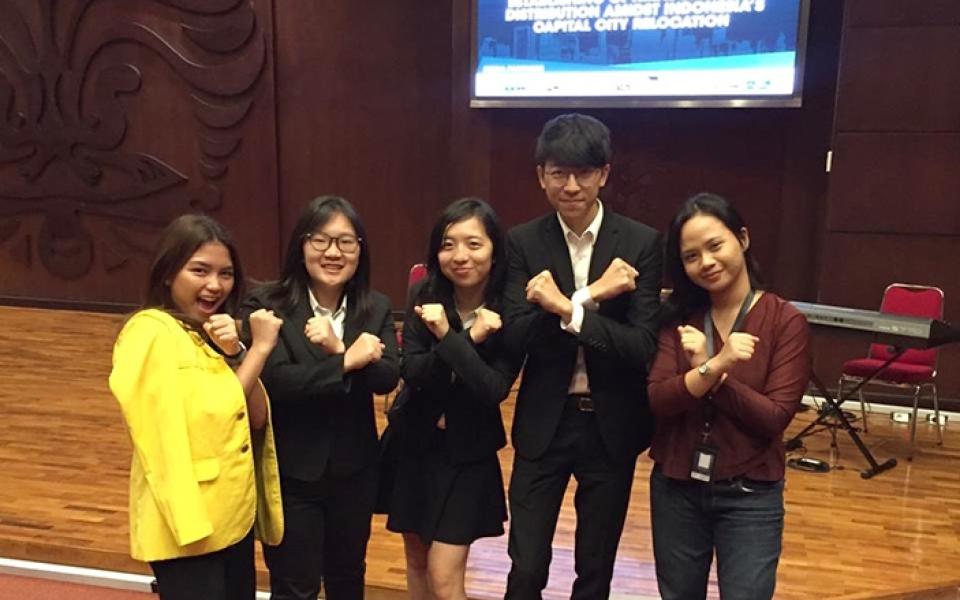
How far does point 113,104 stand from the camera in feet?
22.8

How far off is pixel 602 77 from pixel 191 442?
4.60 m

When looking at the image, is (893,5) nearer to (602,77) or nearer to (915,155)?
(915,155)

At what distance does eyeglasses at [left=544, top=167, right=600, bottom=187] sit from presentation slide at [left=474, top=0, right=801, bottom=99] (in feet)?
12.5

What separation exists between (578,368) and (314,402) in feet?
2.20

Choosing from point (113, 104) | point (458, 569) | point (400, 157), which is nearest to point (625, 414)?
point (458, 569)

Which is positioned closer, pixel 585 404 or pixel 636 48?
pixel 585 404

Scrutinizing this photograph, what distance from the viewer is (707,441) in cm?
175

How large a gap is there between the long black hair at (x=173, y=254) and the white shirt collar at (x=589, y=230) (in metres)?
0.84

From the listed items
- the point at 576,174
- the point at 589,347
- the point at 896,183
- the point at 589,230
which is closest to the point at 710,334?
the point at 589,347

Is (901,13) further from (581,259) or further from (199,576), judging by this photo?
(199,576)

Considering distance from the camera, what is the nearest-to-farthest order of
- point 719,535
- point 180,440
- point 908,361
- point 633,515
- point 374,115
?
point 180,440, point 719,535, point 633,515, point 908,361, point 374,115

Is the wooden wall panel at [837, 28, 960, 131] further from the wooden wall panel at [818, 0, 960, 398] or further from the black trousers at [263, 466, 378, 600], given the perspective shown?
the black trousers at [263, 466, 378, 600]

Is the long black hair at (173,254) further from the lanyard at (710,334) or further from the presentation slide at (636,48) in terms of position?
the presentation slide at (636,48)

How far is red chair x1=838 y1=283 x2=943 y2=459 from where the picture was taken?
4262mm
